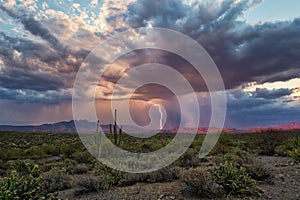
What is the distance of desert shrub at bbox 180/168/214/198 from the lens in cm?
730

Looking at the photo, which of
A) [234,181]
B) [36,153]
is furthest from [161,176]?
[36,153]

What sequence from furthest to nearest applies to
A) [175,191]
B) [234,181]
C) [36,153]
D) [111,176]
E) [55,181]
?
1. [36,153]
2. [55,181]
3. [111,176]
4. [175,191]
5. [234,181]

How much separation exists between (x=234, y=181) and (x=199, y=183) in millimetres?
988

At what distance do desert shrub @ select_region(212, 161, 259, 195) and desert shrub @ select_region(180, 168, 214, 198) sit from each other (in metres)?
0.31

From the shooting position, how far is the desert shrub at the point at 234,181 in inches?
284

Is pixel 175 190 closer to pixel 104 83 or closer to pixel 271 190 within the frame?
pixel 271 190

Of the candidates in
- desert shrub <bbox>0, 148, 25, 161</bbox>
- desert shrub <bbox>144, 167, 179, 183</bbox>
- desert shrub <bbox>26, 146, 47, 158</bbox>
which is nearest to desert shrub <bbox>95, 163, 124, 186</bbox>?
desert shrub <bbox>144, 167, 179, 183</bbox>

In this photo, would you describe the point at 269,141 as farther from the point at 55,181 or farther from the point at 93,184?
the point at 55,181

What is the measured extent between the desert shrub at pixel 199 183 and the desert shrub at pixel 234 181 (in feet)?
1.01

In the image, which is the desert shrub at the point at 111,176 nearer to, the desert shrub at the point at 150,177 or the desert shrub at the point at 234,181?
the desert shrub at the point at 150,177

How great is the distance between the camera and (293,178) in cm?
877

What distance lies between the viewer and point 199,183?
24.3 feet

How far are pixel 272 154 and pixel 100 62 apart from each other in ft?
44.8

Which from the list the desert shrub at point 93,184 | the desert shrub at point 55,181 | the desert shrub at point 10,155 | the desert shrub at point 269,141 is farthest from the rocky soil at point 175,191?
the desert shrub at point 10,155
